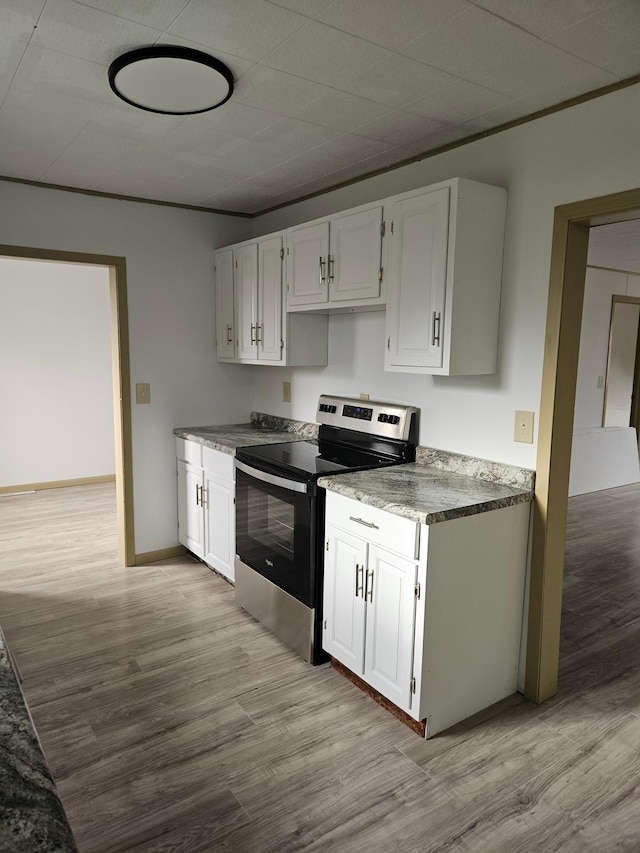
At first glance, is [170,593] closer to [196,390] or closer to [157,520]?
[157,520]

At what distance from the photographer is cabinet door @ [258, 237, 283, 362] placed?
3402 mm

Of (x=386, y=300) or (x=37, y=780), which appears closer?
(x=37, y=780)

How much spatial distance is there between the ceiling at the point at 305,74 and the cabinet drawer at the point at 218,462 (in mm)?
1538

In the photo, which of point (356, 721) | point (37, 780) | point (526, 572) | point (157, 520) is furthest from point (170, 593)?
point (37, 780)

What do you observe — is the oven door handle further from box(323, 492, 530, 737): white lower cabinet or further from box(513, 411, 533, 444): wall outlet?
box(513, 411, 533, 444): wall outlet

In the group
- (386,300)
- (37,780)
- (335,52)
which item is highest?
(335,52)

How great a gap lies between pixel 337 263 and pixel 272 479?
1112 mm

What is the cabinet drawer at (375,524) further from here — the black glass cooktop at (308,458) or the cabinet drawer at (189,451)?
the cabinet drawer at (189,451)

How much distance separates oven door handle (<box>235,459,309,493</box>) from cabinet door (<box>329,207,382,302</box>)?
93cm

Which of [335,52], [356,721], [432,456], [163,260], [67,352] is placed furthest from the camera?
[67,352]

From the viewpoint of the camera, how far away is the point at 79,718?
7.61 feet

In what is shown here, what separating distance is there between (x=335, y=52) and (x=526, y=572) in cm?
204

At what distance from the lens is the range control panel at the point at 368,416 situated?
9.59 ft

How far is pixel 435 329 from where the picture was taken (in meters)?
2.41
